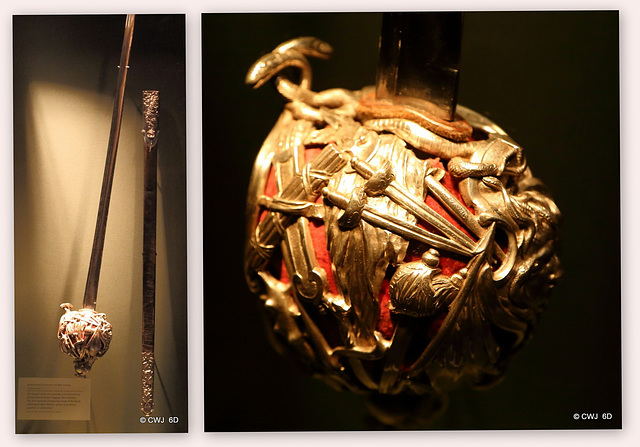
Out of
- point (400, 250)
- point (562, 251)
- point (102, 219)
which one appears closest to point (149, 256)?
point (102, 219)

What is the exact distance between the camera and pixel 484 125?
48.2 inches

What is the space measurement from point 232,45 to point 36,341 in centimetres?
58

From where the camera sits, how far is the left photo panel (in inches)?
49.5

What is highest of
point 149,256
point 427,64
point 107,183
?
point 427,64

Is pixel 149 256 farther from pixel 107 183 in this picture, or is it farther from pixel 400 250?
pixel 400 250

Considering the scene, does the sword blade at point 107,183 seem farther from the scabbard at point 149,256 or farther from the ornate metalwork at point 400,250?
the ornate metalwork at point 400,250

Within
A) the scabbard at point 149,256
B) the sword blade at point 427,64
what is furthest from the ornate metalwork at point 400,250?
the scabbard at point 149,256

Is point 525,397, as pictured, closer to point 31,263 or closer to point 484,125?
point 484,125

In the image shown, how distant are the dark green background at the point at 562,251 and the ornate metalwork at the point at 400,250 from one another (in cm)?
9

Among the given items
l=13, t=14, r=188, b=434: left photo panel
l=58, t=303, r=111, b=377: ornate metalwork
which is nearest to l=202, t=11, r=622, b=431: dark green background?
l=13, t=14, r=188, b=434: left photo panel

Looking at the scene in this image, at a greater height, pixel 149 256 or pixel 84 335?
pixel 149 256

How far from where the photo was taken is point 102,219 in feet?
4.15

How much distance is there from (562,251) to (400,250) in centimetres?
33

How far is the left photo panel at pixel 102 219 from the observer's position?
1.26 meters
